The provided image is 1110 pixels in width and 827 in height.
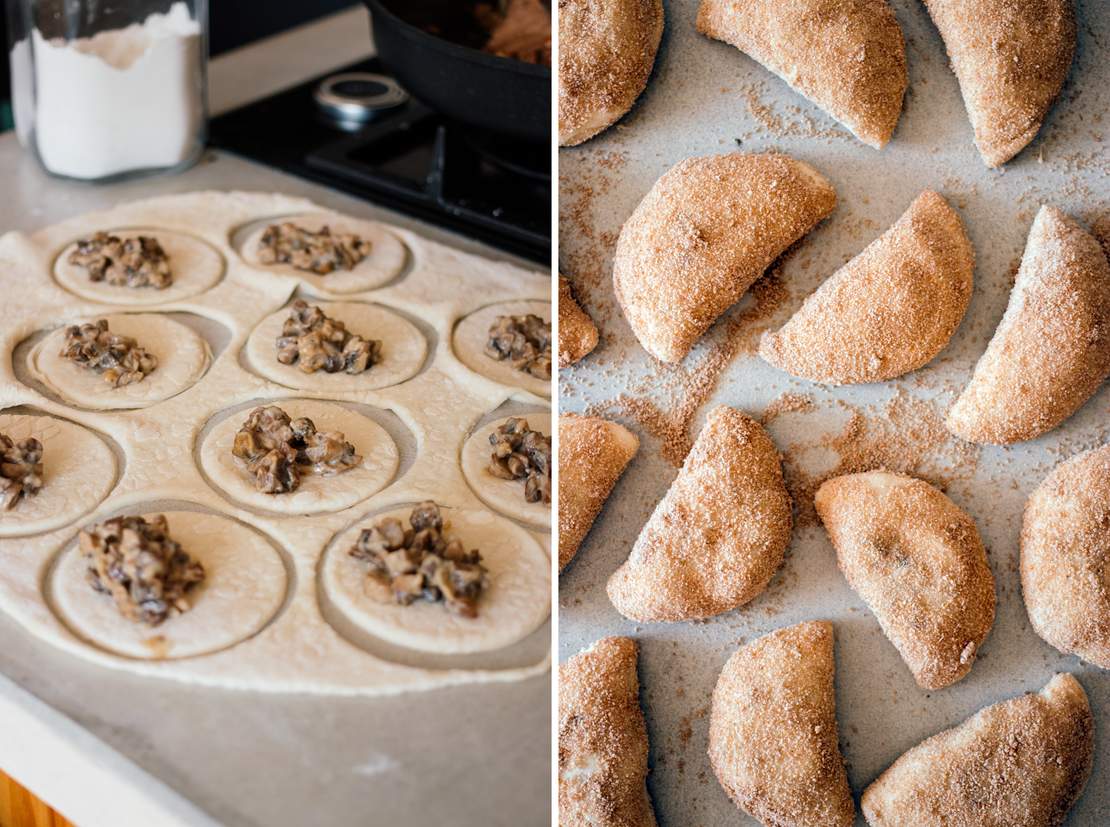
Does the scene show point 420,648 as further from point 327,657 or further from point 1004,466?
point 1004,466

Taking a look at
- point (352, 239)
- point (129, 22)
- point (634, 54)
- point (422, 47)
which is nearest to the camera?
point (634, 54)

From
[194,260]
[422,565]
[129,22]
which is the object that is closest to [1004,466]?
[422,565]

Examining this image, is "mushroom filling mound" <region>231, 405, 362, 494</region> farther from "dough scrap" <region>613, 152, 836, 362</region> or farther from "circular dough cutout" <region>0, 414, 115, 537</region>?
"dough scrap" <region>613, 152, 836, 362</region>

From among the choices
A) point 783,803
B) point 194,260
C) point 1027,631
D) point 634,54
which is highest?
point 634,54

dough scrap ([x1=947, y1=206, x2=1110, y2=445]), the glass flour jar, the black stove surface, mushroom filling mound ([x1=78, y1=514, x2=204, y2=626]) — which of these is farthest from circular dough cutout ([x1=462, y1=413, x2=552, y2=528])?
the glass flour jar

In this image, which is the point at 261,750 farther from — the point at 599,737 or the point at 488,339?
the point at 488,339

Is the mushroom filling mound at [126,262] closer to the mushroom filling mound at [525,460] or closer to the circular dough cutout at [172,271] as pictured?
the circular dough cutout at [172,271]

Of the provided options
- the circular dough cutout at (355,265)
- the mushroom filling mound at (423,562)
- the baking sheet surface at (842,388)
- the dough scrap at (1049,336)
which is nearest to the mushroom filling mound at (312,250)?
the circular dough cutout at (355,265)
